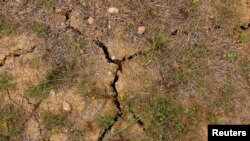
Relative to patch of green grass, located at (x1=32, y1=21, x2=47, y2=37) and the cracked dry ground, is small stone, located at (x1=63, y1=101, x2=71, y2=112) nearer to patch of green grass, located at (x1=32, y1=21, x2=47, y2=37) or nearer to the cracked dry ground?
the cracked dry ground

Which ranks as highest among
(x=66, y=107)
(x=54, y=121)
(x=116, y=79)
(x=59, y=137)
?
(x=116, y=79)

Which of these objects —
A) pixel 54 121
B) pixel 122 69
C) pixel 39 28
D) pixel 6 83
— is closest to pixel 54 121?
pixel 54 121

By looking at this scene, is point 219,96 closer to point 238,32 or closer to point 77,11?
point 238,32

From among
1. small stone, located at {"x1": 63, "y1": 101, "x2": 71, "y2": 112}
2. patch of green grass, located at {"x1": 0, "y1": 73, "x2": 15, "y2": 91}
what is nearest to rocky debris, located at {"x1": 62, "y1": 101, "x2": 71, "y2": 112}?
small stone, located at {"x1": 63, "y1": 101, "x2": 71, "y2": 112}

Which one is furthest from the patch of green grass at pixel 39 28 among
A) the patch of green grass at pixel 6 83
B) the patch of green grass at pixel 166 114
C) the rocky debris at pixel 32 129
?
the patch of green grass at pixel 166 114

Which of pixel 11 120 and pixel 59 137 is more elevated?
pixel 11 120

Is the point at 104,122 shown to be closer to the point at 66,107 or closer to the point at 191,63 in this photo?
the point at 66,107

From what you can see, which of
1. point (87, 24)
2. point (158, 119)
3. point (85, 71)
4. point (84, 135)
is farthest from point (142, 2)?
point (84, 135)

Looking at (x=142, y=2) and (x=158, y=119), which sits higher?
(x=142, y=2)
